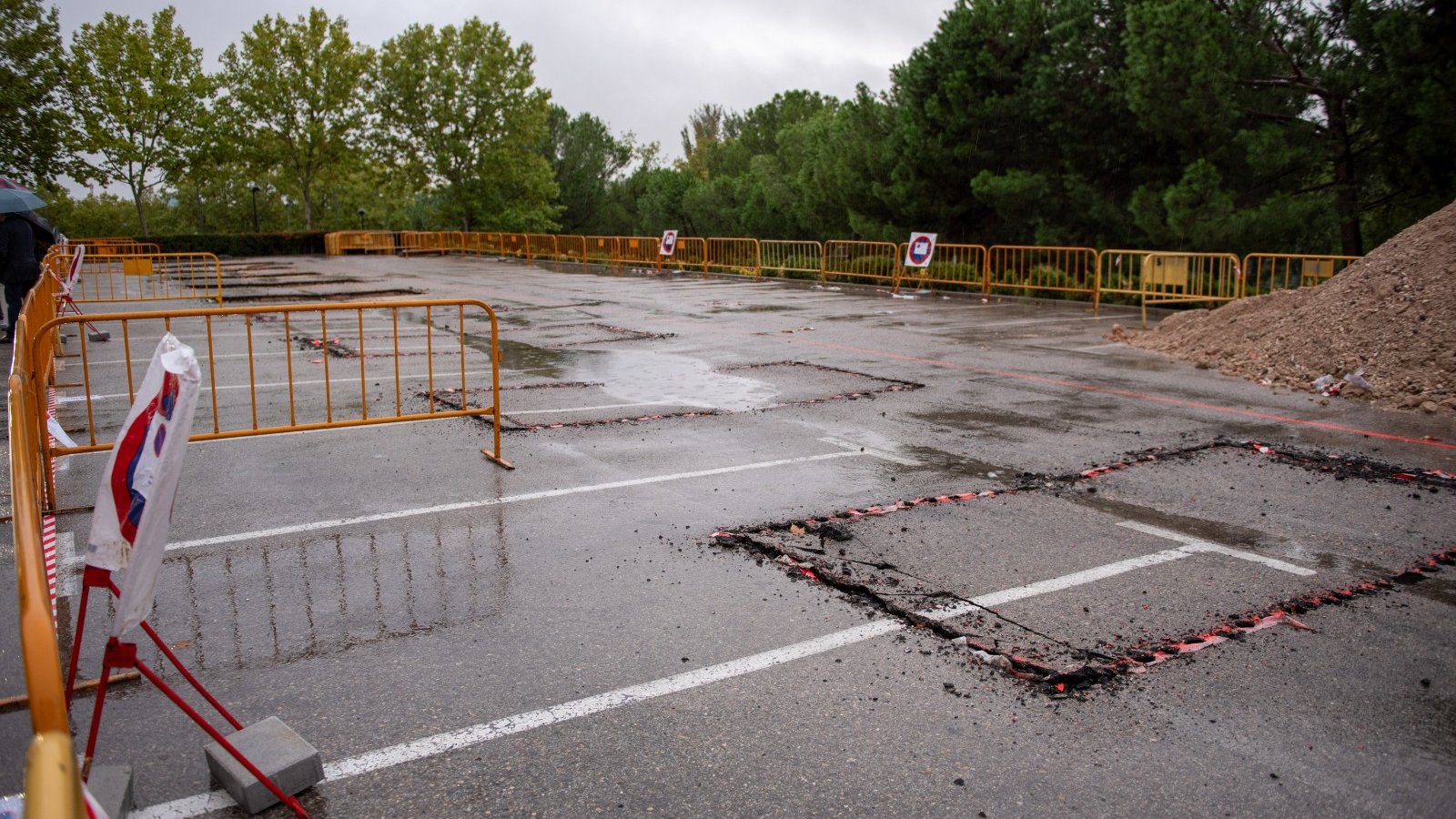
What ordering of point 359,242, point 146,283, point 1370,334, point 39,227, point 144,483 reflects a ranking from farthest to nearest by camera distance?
point 359,242, point 146,283, point 39,227, point 1370,334, point 144,483

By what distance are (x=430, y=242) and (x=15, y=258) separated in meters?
39.5

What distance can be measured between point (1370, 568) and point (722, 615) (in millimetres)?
A: 3742

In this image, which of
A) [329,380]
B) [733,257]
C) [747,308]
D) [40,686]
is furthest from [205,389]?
[733,257]

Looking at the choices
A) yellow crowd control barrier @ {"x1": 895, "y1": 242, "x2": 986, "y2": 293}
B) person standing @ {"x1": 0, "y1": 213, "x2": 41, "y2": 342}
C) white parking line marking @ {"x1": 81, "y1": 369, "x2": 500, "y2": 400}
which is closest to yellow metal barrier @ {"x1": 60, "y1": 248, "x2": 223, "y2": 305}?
person standing @ {"x1": 0, "y1": 213, "x2": 41, "y2": 342}

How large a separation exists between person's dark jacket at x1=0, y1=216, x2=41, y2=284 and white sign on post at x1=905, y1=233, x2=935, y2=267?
1796 centimetres

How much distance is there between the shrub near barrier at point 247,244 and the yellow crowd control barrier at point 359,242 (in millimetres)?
1917

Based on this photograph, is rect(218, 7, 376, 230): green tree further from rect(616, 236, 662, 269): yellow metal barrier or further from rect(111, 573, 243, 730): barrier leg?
rect(111, 573, 243, 730): barrier leg

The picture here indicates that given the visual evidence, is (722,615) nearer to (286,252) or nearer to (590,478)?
(590,478)

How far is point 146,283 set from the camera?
31031 millimetres

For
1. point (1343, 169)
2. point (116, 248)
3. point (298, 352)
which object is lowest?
point (298, 352)

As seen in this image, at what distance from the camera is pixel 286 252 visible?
54.9 metres

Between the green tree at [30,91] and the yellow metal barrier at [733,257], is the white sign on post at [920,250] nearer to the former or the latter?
the yellow metal barrier at [733,257]

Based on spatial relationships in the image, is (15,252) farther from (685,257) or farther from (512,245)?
(512,245)

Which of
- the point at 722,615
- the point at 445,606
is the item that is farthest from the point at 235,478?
the point at 722,615
